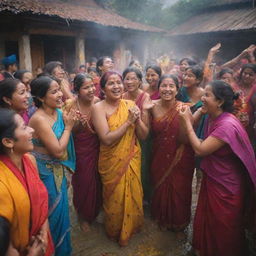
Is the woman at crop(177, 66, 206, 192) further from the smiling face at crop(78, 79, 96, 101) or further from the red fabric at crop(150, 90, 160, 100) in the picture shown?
the smiling face at crop(78, 79, 96, 101)

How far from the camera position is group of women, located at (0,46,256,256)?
194cm

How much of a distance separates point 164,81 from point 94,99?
107 cm

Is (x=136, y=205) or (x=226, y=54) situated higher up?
(x=226, y=54)

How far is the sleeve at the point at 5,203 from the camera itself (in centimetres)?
165

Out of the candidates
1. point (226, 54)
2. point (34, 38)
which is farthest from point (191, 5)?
point (34, 38)

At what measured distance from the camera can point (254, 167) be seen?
2768 millimetres

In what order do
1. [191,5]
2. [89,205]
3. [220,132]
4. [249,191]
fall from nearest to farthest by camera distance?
[220,132] → [249,191] → [89,205] → [191,5]

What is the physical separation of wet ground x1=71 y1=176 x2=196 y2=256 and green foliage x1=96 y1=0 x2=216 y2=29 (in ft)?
74.6

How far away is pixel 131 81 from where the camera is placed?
406 cm

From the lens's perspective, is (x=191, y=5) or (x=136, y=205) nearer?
(x=136, y=205)

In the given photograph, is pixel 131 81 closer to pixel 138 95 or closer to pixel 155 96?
pixel 138 95

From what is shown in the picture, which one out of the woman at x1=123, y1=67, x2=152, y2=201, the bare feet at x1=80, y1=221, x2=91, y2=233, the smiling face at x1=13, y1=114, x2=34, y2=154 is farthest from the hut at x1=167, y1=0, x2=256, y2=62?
the smiling face at x1=13, y1=114, x2=34, y2=154

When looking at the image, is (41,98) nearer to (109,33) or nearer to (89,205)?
(89,205)

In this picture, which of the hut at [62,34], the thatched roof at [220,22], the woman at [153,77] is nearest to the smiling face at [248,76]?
the woman at [153,77]
